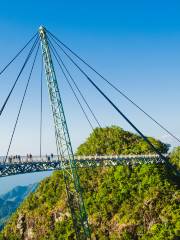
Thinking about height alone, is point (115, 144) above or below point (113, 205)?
above

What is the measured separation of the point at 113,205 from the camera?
4205 inches

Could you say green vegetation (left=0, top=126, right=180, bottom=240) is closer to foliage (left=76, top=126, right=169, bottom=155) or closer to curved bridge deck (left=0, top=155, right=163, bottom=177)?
foliage (left=76, top=126, right=169, bottom=155)

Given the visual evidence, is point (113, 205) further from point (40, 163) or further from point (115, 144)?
point (40, 163)

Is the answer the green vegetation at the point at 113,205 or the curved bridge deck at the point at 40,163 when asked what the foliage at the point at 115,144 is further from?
the curved bridge deck at the point at 40,163

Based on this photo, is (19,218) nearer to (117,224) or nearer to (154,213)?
(117,224)

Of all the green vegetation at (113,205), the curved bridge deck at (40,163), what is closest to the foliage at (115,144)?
the green vegetation at (113,205)

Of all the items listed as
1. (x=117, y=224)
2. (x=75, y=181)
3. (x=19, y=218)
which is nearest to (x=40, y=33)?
(x=75, y=181)

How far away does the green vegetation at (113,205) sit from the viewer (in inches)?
3888

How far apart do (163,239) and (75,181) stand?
50.5 metres

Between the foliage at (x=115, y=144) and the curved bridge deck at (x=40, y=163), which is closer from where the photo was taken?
the curved bridge deck at (x=40, y=163)

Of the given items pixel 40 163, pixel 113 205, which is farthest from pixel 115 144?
pixel 40 163

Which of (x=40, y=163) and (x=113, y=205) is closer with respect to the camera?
(x=40, y=163)

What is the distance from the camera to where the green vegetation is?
324ft

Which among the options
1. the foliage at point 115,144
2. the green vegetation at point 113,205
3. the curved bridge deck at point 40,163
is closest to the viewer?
the curved bridge deck at point 40,163
